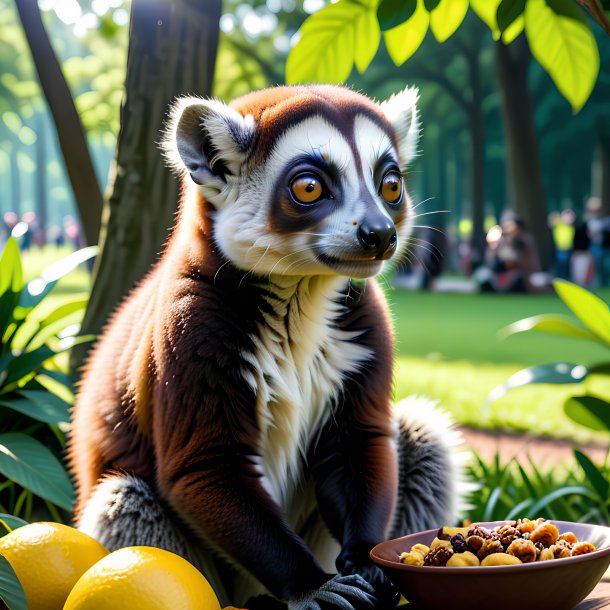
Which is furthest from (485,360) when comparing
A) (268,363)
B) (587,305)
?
(268,363)

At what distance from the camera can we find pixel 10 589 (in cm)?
174

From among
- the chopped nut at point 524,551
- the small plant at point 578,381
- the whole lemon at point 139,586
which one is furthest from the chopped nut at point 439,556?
the small plant at point 578,381

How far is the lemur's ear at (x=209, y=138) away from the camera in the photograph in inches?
92.4

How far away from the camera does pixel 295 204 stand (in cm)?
228

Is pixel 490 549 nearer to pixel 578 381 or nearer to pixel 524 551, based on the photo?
pixel 524 551

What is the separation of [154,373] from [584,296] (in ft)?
6.33

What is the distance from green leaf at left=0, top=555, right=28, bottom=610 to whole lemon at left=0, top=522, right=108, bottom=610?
0.16 metres

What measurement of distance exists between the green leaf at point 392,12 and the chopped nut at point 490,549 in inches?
54.3

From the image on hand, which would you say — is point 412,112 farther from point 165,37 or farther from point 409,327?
point 409,327

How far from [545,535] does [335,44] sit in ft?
5.29

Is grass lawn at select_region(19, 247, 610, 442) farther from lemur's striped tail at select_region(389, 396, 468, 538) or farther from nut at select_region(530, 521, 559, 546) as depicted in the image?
nut at select_region(530, 521, 559, 546)

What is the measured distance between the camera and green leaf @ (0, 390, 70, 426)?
322 cm

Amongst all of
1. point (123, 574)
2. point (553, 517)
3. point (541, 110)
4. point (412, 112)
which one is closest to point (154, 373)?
point (123, 574)

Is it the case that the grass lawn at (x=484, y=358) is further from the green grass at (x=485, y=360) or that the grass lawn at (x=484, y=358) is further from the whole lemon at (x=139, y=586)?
the whole lemon at (x=139, y=586)
